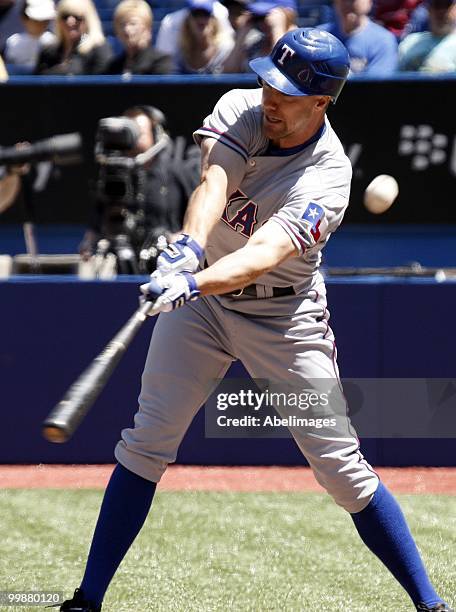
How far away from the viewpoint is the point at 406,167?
7023 millimetres

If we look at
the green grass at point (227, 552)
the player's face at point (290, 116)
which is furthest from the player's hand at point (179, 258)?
the green grass at point (227, 552)

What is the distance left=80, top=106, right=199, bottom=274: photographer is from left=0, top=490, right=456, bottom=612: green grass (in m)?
1.60

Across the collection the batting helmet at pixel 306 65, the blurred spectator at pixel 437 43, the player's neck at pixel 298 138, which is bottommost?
the blurred spectator at pixel 437 43

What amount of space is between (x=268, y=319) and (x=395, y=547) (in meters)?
0.84

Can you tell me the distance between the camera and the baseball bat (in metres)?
2.64

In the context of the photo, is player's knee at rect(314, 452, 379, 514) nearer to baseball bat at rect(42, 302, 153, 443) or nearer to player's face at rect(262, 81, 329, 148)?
baseball bat at rect(42, 302, 153, 443)

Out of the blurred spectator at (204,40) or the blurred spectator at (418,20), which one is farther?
the blurred spectator at (418,20)

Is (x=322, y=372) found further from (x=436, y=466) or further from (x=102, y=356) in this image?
(x=436, y=466)

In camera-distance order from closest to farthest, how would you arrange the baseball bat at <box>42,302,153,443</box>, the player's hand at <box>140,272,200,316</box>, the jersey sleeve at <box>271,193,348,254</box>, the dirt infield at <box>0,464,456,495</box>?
the baseball bat at <box>42,302,153,443</box>, the player's hand at <box>140,272,200,316</box>, the jersey sleeve at <box>271,193,348,254</box>, the dirt infield at <box>0,464,456,495</box>

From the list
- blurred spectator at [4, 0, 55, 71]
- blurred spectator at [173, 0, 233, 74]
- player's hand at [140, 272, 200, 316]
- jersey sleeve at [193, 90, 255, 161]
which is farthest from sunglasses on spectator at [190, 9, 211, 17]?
player's hand at [140, 272, 200, 316]

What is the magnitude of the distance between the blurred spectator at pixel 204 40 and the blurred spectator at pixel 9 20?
157cm

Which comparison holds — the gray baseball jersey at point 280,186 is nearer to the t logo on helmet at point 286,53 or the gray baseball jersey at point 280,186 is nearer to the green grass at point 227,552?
the t logo on helmet at point 286,53

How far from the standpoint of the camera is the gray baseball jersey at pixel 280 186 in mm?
3334

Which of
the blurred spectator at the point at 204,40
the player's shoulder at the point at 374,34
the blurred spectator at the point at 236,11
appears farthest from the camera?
the blurred spectator at the point at 236,11
